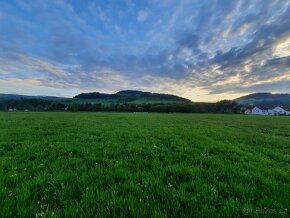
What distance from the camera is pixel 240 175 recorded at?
5273 millimetres

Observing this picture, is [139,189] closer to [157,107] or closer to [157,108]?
[157,108]

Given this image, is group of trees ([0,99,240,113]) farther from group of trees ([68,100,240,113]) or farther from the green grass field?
the green grass field

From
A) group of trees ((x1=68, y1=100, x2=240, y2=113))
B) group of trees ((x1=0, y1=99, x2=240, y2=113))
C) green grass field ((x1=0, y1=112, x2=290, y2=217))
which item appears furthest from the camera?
group of trees ((x1=0, y1=99, x2=240, y2=113))

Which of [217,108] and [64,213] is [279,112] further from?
[64,213]

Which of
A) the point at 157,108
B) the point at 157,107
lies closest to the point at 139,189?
the point at 157,108

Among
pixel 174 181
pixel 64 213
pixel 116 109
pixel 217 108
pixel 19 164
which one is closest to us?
pixel 64 213

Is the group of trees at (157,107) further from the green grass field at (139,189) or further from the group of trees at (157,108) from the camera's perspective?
the green grass field at (139,189)

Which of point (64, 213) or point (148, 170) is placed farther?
point (148, 170)

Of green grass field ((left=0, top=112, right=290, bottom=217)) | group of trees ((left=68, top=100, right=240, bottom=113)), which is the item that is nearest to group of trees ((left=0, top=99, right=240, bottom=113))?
group of trees ((left=68, top=100, right=240, bottom=113))

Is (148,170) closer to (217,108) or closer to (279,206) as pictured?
(279,206)

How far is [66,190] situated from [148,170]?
2391 mm

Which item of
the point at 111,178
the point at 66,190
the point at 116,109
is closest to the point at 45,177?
the point at 66,190

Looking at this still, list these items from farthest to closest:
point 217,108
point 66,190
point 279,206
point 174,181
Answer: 1. point 217,108
2. point 174,181
3. point 66,190
4. point 279,206

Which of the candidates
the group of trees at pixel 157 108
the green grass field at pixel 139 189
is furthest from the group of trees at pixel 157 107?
the green grass field at pixel 139 189
